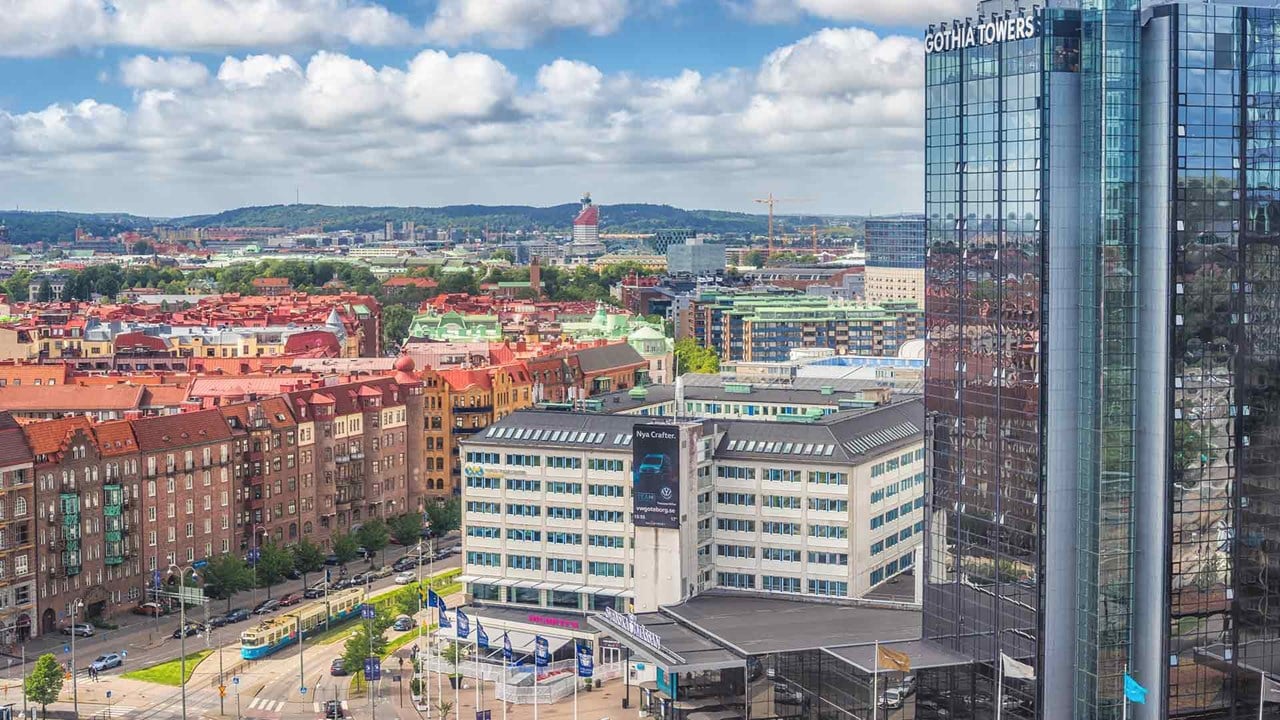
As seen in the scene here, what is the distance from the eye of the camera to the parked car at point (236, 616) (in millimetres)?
172250

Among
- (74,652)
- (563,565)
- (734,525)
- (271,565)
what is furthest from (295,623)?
(734,525)

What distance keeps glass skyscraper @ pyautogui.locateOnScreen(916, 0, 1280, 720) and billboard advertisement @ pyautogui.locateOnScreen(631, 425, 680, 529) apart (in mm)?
38057

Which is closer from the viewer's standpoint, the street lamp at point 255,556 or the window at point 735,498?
the window at point 735,498

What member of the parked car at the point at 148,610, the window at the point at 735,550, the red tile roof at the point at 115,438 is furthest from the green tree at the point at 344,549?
the window at the point at 735,550

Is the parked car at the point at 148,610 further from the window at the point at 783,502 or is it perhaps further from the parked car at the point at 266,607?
the window at the point at 783,502

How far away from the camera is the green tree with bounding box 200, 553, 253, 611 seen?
582 ft

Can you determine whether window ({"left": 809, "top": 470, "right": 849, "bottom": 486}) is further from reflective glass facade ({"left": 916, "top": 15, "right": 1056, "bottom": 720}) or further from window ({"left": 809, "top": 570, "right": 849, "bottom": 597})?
reflective glass facade ({"left": 916, "top": 15, "right": 1056, "bottom": 720})

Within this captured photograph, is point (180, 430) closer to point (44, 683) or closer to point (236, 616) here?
point (236, 616)

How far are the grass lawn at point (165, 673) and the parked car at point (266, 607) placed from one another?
16.6 metres

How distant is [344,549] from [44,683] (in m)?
57.1

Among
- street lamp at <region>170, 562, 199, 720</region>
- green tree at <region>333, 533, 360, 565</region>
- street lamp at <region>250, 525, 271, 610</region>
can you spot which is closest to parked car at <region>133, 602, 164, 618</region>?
street lamp at <region>170, 562, 199, 720</region>

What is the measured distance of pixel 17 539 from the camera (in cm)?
16338

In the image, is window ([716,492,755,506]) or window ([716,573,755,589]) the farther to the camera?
window ([716,492,755,506])

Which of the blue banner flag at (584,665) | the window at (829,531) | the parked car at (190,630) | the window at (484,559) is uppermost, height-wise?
the window at (829,531)
